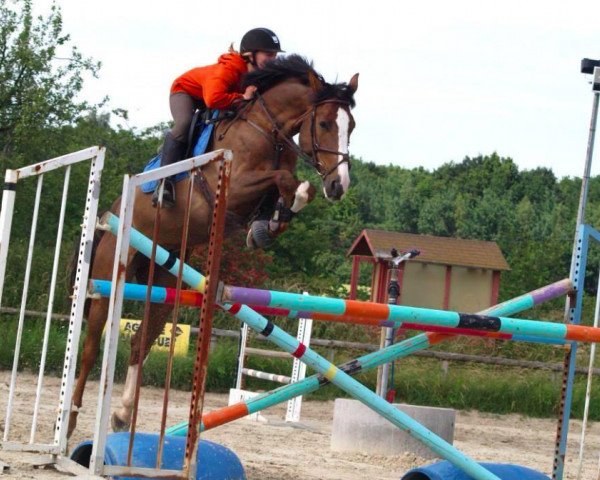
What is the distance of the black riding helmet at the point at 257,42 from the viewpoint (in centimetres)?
562

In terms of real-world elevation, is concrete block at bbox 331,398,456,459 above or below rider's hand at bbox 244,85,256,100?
below

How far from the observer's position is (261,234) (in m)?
5.08

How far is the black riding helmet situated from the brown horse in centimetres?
12

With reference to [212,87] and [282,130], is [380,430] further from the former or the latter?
[212,87]

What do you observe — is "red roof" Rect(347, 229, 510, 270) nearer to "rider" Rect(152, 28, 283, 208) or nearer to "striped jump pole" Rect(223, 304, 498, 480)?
"rider" Rect(152, 28, 283, 208)

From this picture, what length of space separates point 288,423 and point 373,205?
93.4 ft

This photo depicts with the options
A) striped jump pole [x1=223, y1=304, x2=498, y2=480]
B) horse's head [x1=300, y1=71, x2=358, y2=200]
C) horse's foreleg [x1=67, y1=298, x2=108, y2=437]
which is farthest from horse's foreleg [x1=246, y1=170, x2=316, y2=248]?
striped jump pole [x1=223, y1=304, x2=498, y2=480]

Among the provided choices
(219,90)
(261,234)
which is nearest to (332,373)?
(261,234)

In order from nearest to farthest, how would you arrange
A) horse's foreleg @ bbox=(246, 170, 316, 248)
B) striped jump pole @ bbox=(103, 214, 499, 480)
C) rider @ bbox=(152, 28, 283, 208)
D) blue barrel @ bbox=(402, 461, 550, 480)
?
striped jump pole @ bbox=(103, 214, 499, 480) < blue barrel @ bbox=(402, 461, 550, 480) < horse's foreleg @ bbox=(246, 170, 316, 248) < rider @ bbox=(152, 28, 283, 208)

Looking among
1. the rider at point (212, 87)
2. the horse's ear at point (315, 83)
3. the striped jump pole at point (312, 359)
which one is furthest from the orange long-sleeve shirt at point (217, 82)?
the striped jump pole at point (312, 359)

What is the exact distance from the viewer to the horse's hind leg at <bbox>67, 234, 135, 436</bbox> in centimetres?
503

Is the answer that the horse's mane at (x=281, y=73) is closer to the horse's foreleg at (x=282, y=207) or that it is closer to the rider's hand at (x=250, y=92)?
the rider's hand at (x=250, y=92)

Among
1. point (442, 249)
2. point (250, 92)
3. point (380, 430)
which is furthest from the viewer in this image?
point (442, 249)

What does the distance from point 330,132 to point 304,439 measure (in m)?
3.29
